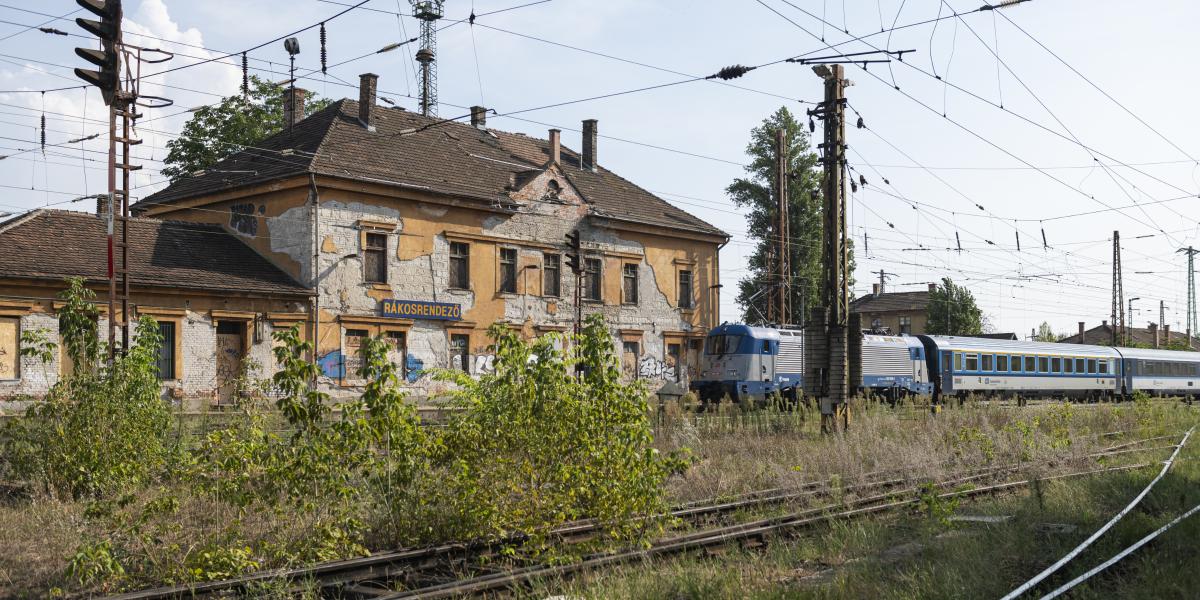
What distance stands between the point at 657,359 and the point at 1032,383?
13.8 m

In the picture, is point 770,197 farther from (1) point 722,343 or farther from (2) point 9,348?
Answer: (2) point 9,348

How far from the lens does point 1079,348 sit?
1594 inches

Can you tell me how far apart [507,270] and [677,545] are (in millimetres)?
25156

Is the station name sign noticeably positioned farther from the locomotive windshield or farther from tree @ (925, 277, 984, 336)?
tree @ (925, 277, 984, 336)

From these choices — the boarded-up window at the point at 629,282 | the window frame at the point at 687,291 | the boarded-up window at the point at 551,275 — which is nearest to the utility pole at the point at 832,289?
the boarded-up window at the point at 551,275

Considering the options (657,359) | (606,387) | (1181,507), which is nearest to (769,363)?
(657,359)

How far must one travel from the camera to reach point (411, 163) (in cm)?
3322

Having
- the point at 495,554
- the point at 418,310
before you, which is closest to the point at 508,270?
the point at 418,310

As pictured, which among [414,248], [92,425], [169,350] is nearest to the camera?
[92,425]

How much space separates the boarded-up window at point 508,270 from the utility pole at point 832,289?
1601 centimetres

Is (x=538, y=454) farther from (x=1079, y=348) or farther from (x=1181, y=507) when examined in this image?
(x=1079, y=348)

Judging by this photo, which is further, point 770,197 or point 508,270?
point 770,197

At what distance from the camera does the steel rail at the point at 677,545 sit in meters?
8.20

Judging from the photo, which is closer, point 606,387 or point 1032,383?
point 606,387
